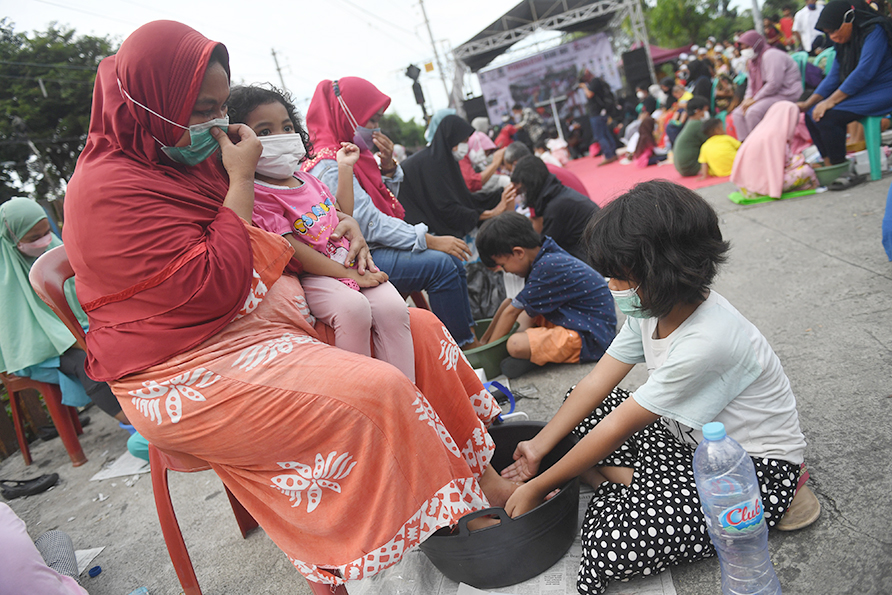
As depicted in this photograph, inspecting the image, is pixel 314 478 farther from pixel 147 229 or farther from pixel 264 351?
pixel 147 229

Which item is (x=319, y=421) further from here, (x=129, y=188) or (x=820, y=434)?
(x=820, y=434)

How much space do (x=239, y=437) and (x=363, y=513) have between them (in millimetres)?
370

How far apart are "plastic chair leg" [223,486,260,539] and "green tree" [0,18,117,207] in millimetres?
11827

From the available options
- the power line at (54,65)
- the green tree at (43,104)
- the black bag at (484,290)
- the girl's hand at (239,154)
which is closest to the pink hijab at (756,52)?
the black bag at (484,290)

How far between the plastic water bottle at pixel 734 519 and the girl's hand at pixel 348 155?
178 centimetres

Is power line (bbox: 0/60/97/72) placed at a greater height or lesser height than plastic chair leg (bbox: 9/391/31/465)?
greater

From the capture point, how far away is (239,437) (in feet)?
4.55

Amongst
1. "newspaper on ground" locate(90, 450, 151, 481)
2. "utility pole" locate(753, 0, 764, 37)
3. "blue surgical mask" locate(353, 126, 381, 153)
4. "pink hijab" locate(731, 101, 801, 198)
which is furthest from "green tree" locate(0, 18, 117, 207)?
"utility pole" locate(753, 0, 764, 37)

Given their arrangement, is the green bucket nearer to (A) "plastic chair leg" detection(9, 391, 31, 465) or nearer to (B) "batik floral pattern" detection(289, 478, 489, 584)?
(B) "batik floral pattern" detection(289, 478, 489, 584)

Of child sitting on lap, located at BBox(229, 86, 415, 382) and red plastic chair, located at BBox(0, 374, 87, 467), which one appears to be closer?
child sitting on lap, located at BBox(229, 86, 415, 382)

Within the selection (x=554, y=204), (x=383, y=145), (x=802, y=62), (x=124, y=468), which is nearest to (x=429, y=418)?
(x=383, y=145)

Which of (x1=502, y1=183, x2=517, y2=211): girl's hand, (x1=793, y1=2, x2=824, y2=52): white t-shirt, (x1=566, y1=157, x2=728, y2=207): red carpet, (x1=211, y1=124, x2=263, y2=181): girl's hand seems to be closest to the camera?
(x1=211, y1=124, x2=263, y2=181): girl's hand

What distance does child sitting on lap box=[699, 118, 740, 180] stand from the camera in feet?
22.0

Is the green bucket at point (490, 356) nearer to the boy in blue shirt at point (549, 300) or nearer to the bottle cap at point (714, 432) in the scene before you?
the boy in blue shirt at point (549, 300)
